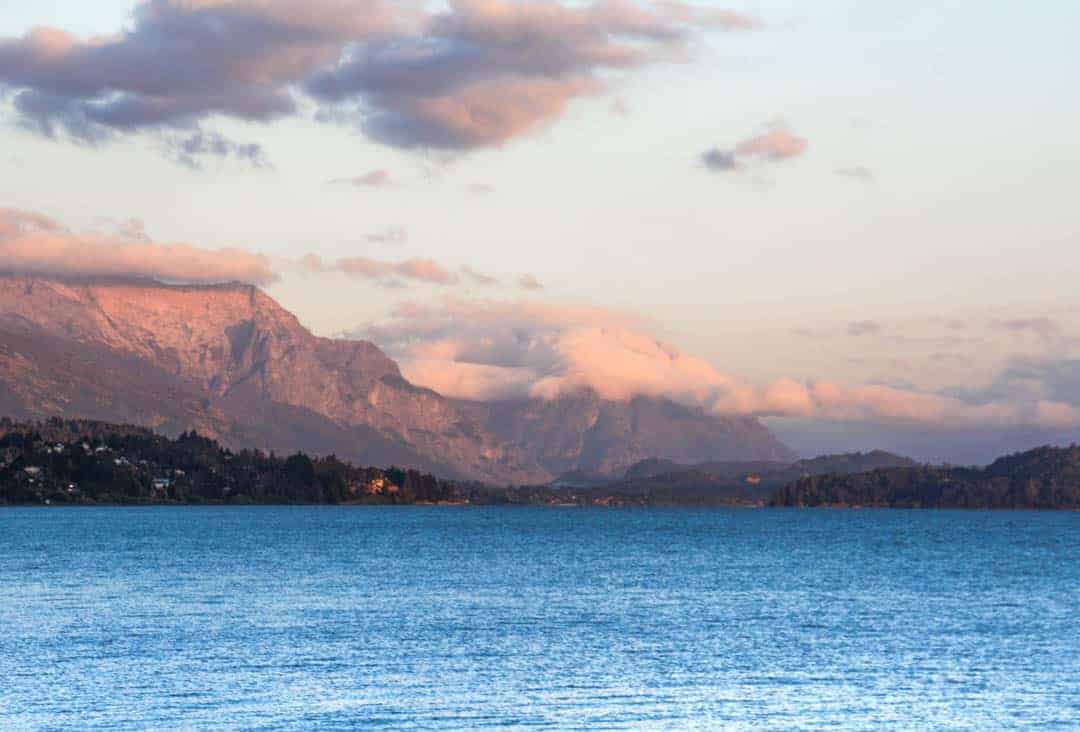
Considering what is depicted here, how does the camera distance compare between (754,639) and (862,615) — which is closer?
(754,639)

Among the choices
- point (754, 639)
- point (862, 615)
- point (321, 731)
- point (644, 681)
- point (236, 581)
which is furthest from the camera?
point (236, 581)

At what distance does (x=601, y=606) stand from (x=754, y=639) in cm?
2730

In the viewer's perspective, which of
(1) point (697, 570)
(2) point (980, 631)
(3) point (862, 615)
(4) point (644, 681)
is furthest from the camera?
(1) point (697, 570)

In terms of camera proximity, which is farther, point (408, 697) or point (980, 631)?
point (980, 631)

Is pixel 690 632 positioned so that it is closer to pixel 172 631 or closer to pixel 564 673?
pixel 564 673

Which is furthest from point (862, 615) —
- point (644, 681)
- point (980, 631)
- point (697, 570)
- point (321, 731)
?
point (321, 731)

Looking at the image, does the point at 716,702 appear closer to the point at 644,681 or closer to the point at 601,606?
the point at 644,681

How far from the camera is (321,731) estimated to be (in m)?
64.4

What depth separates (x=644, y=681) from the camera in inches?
3162

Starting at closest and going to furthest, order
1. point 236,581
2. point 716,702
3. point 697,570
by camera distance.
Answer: point 716,702 < point 236,581 < point 697,570

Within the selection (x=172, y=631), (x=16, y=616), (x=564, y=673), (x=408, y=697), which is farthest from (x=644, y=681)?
(x=16, y=616)

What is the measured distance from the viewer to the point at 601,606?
12588 centimetres

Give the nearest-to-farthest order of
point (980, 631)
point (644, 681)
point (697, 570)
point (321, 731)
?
1. point (321, 731)
2. point (644, 681)
3. point (980, 631)
4. point (697, 570)

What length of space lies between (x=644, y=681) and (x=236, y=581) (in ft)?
272
